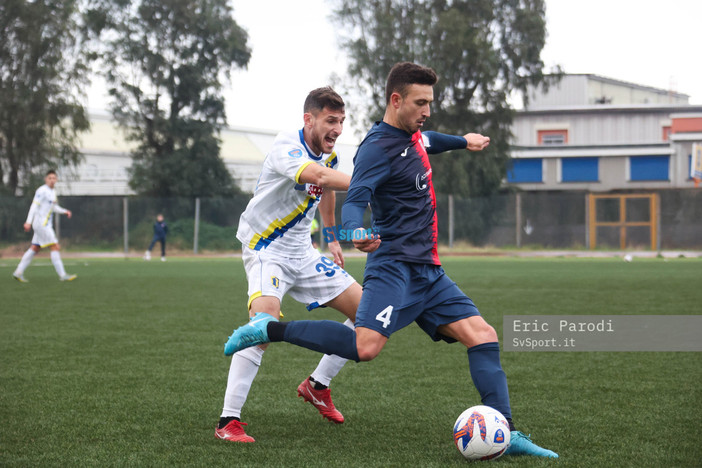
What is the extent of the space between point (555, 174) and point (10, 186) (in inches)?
1127

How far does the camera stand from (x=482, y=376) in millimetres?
4414

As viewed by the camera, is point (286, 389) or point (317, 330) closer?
point (317, 330)

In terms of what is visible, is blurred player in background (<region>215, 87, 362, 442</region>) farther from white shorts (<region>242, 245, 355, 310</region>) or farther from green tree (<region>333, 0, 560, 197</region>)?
green tree (<region>333, 0, 560, 197</region>)

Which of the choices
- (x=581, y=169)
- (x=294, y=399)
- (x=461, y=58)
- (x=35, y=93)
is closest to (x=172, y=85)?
(x=35, y=93)

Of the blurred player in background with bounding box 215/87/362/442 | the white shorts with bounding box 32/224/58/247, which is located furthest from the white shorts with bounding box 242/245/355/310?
the white shorts with bounding box 32/224/58/247

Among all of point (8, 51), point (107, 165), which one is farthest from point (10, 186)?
point (107, 165)

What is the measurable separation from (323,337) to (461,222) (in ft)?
94.7

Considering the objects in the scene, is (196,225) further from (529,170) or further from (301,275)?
(301,275)

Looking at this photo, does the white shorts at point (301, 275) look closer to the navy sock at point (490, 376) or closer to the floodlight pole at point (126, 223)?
the navy sock at point (490, 376)

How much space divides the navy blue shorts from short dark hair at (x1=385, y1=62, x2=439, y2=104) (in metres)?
0.94

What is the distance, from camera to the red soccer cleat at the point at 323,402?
17.0 feet

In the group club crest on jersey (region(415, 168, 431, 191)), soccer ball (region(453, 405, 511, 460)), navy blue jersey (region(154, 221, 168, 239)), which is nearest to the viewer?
soccer ball (region(453, 405, 511, 460))

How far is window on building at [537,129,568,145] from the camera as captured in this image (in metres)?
50.2

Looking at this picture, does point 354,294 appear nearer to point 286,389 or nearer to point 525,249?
point 286,389
